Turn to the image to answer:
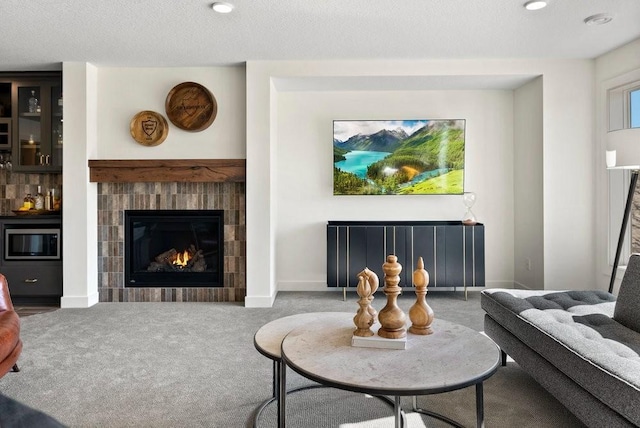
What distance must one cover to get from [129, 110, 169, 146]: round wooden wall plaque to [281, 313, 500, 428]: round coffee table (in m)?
3.11

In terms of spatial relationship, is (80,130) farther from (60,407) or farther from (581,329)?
(581,329)

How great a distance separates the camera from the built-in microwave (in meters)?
4.33

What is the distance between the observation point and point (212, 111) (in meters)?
4.36

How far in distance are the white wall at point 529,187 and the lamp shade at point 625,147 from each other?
1.23 meters

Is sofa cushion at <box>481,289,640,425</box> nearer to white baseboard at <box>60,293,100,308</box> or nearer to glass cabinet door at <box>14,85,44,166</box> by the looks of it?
white baseboard at <box>60,293,100,308</box>

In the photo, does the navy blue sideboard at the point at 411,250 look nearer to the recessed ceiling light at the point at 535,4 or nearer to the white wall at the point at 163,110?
the white wall at the point at 163,110

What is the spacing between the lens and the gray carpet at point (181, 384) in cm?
205

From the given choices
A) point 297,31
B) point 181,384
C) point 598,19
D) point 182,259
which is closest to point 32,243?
point 182,259

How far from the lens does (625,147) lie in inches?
114

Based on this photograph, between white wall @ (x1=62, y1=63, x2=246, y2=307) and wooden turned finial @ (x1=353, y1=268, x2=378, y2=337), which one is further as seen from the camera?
white wall @ (x1=62, y1=63, x2=246, y2=307)

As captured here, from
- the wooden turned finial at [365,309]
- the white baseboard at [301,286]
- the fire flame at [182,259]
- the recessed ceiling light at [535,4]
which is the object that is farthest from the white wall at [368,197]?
the wooden turned finial at [365,309]

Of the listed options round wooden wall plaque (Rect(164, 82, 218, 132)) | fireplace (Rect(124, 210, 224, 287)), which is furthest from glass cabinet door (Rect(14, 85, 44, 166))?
round wooden wall plaque (Rect(164, 82, 218, 132))

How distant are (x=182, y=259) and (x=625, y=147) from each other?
393 centimetres

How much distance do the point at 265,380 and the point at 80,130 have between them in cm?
321
